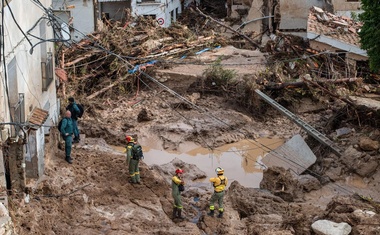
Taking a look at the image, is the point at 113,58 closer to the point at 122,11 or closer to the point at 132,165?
the point at 132,165

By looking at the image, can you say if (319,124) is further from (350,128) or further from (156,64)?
(156,64)

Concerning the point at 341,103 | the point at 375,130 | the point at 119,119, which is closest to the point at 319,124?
A: the point at 341,103

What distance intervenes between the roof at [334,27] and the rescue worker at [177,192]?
1296 centimetres

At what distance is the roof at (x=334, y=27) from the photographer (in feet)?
83.7

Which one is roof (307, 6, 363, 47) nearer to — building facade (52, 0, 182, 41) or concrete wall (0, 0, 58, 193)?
building facade (52, 0, 182, 41)

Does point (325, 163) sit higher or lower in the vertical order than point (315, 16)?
lower

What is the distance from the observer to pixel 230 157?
2088 centimetres

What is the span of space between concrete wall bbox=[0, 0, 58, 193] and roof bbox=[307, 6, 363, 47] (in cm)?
1171

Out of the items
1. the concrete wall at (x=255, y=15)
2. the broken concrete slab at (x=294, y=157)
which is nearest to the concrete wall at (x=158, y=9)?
the concrete wall at (x=255, y=15)

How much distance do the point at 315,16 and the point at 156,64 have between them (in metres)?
7.67

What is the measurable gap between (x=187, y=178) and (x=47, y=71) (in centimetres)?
507

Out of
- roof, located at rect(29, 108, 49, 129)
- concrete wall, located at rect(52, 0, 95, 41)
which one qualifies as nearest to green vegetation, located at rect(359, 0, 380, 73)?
roof, located at rect(29, 108, 49, 129)

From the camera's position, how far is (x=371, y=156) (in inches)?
701

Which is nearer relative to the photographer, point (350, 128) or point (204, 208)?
point (204, 208)
